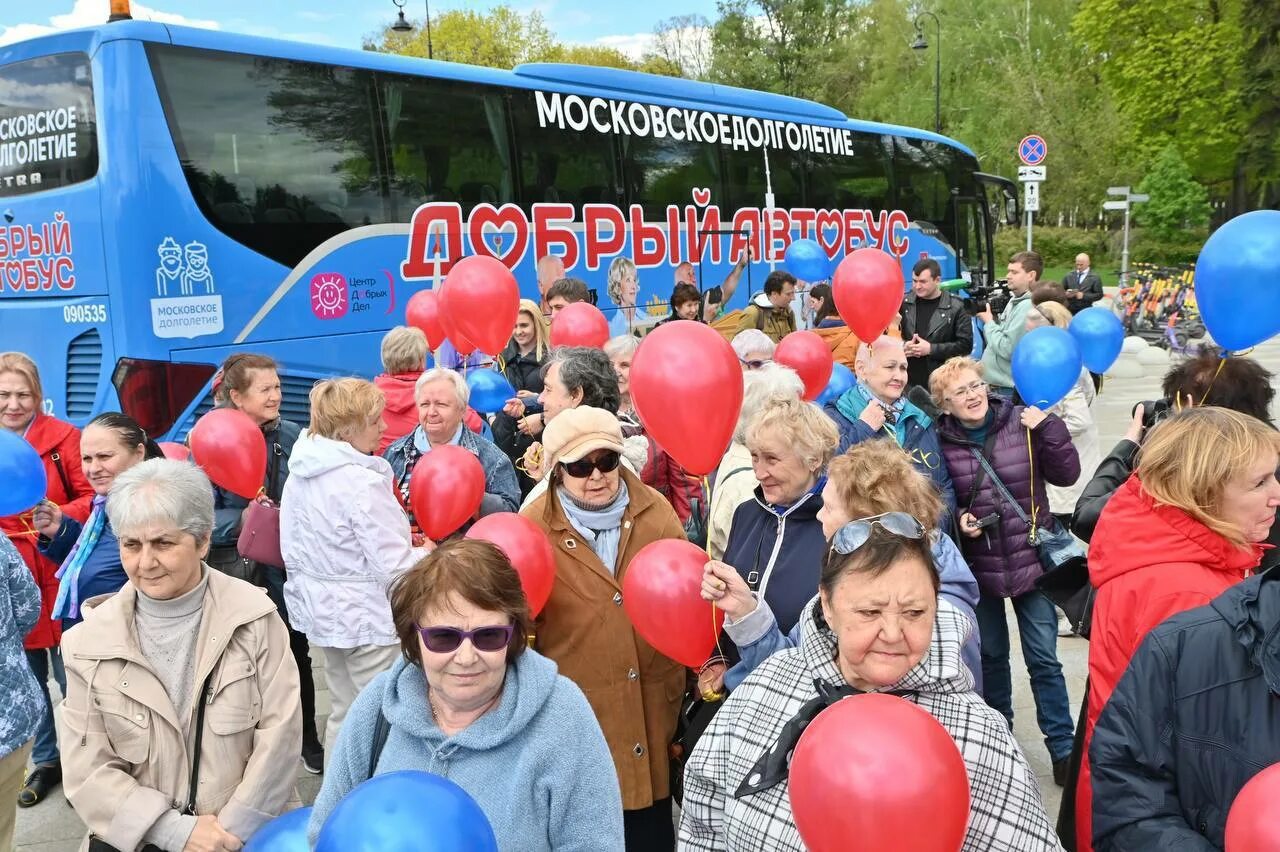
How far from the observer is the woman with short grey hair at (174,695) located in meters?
2.46

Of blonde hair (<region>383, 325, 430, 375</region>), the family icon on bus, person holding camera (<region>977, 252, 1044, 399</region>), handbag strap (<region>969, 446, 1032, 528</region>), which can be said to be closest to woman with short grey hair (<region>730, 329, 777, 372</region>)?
handbag strap (<region>969, 446, 1032, 528</region>)

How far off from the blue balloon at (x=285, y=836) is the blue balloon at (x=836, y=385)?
405cm

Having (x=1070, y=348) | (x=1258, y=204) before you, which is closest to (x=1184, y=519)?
(x=1070, y=348)

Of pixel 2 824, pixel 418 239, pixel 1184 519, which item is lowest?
pixel 2 824

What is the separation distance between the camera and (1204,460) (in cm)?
237

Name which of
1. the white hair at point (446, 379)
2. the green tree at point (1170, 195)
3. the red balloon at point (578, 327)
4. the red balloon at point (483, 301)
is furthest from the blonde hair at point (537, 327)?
the green tree at point (1170, 195)

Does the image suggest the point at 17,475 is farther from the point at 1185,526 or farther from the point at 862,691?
the point at 1185,526

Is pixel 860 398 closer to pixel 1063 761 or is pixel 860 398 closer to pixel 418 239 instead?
pixel 1063 761

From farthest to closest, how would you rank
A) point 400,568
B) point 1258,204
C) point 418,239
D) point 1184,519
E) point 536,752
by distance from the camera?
point 1258,204, point 418,239, point 400,568, point 1184,519, point 536,752

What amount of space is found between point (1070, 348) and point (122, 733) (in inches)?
174

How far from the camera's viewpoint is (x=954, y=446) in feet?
13.4

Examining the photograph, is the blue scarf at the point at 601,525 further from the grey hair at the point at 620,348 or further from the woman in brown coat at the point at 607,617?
the grey hair at the point at 620,348

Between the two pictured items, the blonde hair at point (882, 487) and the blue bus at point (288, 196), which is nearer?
the blonde hair at point (882, 487)

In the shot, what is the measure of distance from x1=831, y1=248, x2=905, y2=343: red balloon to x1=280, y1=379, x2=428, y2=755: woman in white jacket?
10.2 ft
